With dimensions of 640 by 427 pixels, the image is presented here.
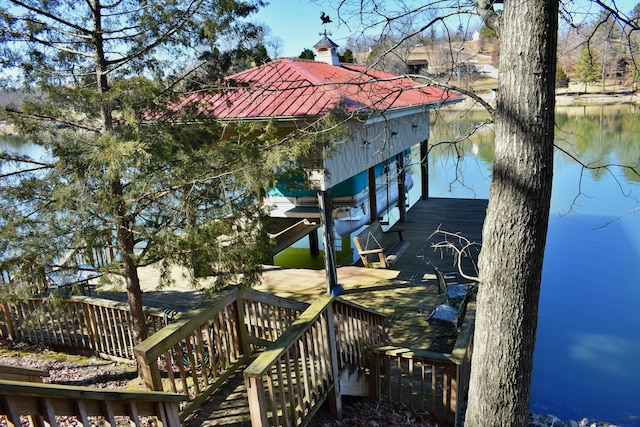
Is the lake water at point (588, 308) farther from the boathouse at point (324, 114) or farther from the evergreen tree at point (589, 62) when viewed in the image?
the boathouse at point (324, 114)

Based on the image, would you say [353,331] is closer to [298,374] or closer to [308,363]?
[308,363]

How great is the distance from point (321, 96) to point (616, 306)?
703 cm

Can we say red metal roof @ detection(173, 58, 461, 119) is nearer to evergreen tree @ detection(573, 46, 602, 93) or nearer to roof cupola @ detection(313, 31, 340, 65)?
evergreen tree @ detection(573, 46, 602, 93)

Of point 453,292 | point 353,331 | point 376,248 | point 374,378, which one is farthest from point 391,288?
point 353,331

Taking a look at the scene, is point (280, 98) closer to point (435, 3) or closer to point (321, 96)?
point (321, 96)

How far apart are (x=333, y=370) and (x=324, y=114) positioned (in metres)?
3.84

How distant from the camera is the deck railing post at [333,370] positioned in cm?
424

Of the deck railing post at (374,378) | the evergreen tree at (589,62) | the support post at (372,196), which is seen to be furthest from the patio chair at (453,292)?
the support post at (372,196)

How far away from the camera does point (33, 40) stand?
4.69 metres

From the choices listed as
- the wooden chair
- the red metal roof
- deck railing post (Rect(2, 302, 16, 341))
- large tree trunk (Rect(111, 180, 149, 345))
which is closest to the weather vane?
the red metal roof

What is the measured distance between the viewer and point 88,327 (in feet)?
20.3

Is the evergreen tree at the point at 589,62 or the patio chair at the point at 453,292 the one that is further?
the patio chair at the point at 453,292

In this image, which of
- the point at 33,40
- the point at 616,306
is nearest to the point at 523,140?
the point at 33,40

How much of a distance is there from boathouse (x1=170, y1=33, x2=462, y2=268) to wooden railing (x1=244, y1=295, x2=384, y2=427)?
1605 mm
